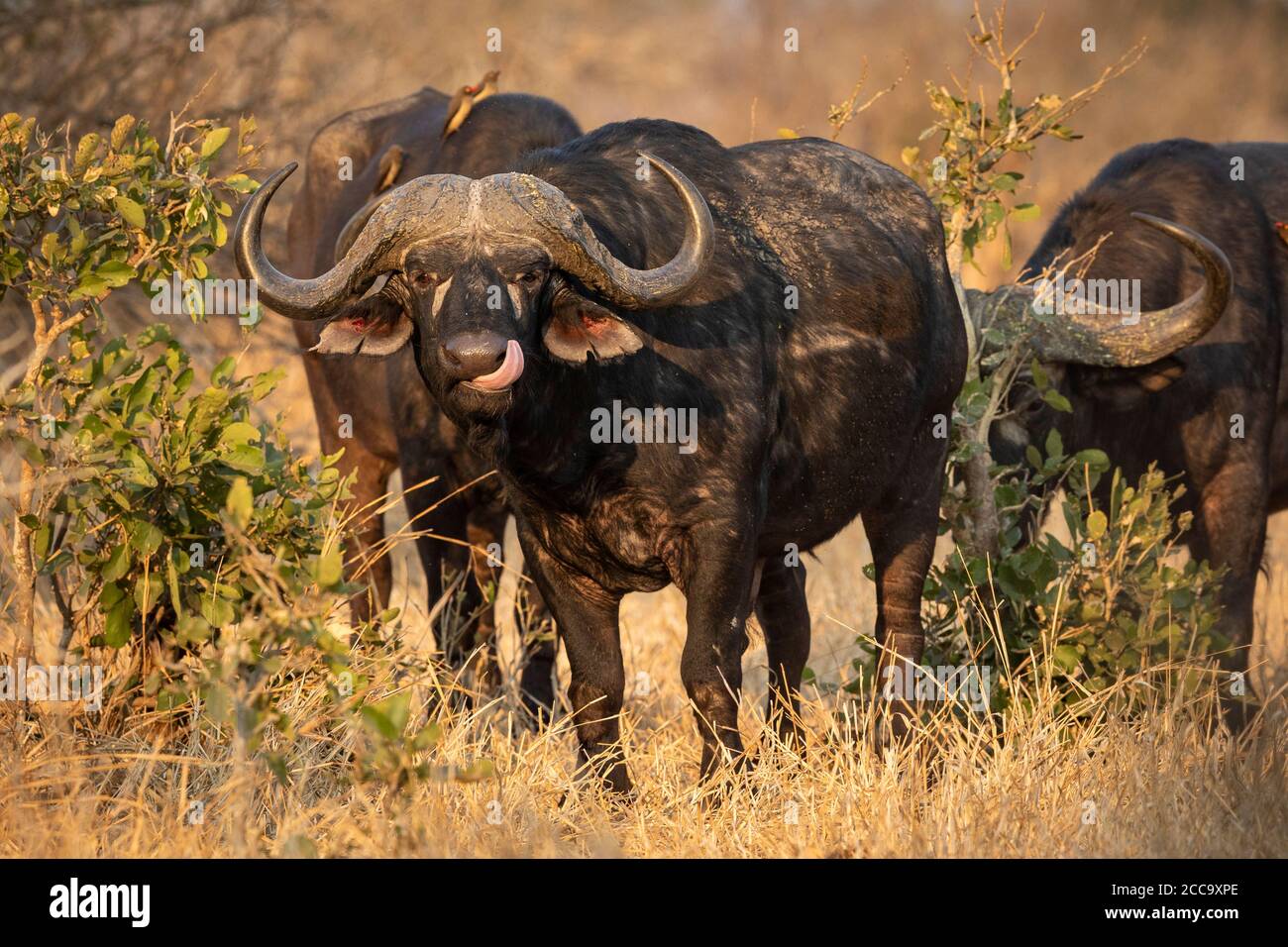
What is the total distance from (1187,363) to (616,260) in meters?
3.14

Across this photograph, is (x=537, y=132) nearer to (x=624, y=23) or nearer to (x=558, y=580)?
(x=558, y=580)

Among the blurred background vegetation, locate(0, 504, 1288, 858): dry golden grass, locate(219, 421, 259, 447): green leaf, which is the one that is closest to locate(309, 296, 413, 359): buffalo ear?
locate(219, 421, 259, 447): green leaf

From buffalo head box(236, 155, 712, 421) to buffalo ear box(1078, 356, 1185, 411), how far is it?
264cm

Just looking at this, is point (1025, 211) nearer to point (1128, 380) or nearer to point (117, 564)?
point (1128, 380)

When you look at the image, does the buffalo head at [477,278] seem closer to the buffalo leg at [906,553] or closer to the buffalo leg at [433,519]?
the buffalo leg at [433,519]

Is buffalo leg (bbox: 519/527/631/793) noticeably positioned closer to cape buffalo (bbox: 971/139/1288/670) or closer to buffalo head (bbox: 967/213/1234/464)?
buffalo head (bbox: 967/213/1234/464)

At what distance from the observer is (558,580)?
18.1ft

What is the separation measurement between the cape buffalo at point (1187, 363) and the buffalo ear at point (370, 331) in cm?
260

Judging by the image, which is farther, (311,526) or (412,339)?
(311,526)

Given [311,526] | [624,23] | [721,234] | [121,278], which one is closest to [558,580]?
[311,526]

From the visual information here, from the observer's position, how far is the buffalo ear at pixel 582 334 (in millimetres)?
4871

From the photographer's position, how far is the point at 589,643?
555cm

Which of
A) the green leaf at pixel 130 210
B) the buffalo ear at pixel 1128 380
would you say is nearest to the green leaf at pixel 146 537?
the green leaf at pixel 130 210
